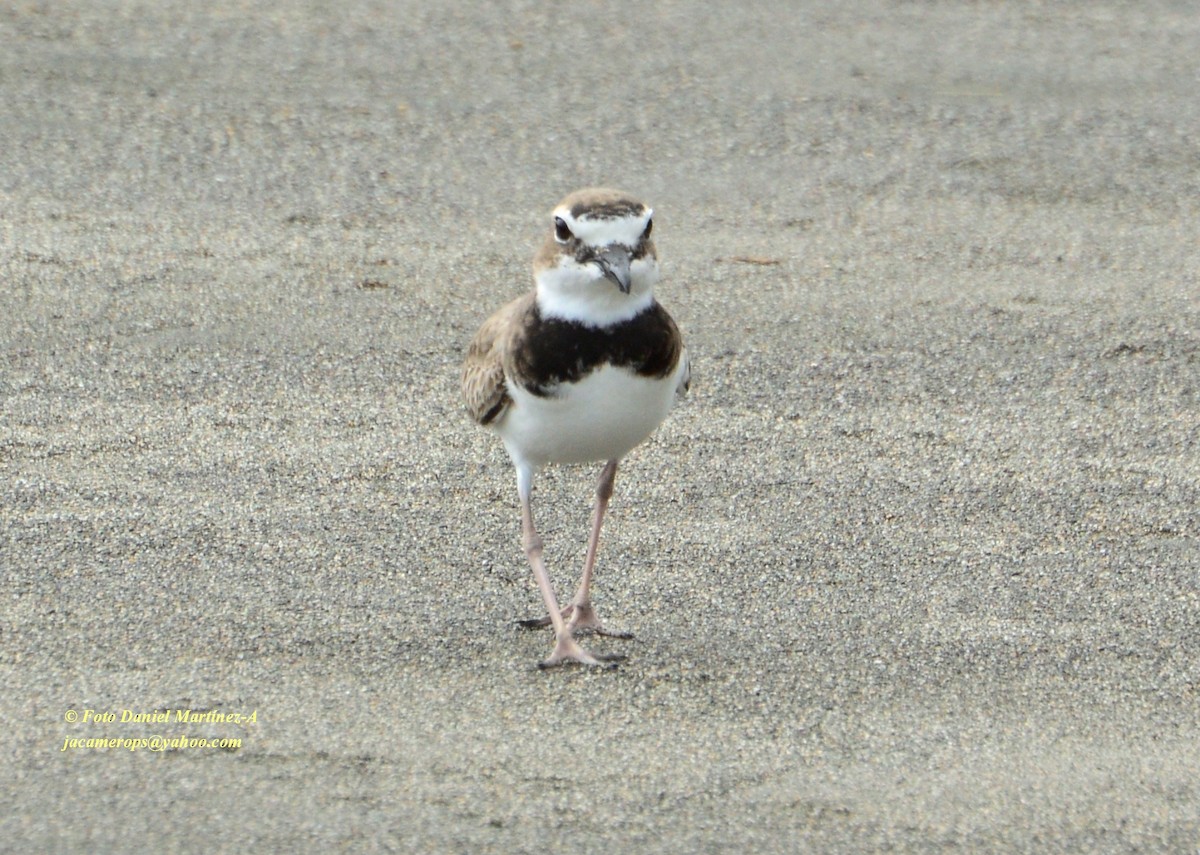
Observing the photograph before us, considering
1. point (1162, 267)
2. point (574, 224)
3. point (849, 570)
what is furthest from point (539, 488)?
point (1162, 267)

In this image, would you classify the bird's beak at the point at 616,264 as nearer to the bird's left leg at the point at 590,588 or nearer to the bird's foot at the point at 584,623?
the bird's left leg at the point at 590,588

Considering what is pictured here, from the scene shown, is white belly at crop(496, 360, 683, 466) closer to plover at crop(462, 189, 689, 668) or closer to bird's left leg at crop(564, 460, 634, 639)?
plover at crop(462, 189, 689, 668)

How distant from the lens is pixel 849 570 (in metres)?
6.05

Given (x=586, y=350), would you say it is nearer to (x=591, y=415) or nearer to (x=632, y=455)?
(x=591, y=415)

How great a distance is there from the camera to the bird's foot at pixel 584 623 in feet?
18.4

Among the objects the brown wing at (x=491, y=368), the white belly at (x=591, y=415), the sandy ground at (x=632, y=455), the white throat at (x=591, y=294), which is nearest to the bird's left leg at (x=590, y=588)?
the sandy ground at (x=632, y=455)

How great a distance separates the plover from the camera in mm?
4961

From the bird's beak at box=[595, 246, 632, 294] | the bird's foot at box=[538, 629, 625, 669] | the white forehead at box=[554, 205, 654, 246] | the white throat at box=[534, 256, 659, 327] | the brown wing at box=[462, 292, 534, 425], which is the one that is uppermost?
the white forehead at box=[554, 205, 654, 246]

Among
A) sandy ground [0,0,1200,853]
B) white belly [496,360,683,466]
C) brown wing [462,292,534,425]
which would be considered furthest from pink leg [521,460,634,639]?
brown wing [462,292,534,425]

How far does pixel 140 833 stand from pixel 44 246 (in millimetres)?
5112

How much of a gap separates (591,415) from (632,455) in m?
1.83

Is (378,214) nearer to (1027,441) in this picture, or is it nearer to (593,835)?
(1027,441)

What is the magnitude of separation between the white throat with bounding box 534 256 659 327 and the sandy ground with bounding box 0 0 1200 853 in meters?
1.19

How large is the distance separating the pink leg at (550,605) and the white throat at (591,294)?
79cm
